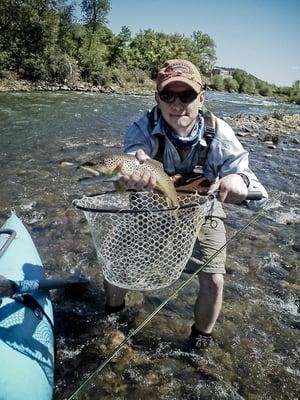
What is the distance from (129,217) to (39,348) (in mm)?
1209

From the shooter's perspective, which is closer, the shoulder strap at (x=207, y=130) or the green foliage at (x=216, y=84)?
the shoulder strap at (x=207, y=130)

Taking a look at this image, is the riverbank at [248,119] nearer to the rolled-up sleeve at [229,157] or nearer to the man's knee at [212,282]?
the rolled-up sleeve at [229,157]

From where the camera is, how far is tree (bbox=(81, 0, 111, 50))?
163 ft

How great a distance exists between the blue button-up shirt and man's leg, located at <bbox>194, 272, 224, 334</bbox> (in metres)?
0.73

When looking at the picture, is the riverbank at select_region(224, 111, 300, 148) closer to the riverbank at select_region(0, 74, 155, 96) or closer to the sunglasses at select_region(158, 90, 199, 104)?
the sunglasses at select_region(158, 90, 199, 104)

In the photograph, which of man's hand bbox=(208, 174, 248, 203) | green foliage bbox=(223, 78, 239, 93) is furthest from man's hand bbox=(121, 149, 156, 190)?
green foliage bbox=(223, 78, 239, 93)

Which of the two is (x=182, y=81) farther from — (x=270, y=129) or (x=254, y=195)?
(x=270, y=129)

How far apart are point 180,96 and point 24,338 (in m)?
2.30

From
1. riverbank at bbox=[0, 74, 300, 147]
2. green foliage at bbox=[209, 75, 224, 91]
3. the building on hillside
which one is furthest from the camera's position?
the building on hillside

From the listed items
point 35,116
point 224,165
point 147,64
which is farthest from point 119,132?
point 147,64

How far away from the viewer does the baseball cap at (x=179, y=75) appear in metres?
3.06

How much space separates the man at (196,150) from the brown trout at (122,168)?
0.59 meters

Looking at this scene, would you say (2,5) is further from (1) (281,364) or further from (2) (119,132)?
(1) (281,364)

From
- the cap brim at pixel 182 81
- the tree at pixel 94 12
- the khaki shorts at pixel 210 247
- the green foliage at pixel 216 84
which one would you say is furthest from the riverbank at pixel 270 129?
the green foliage at pixel 216 84
